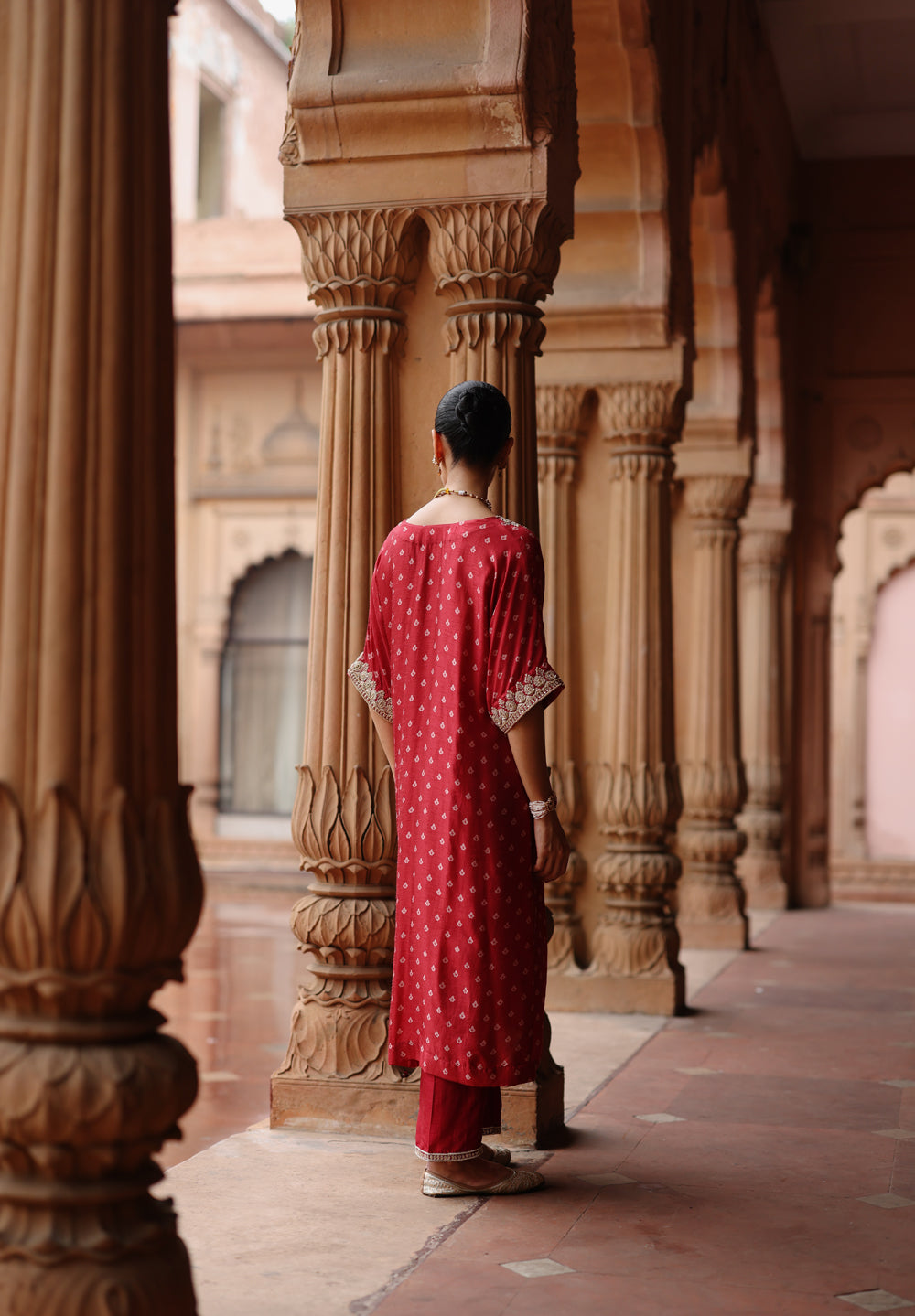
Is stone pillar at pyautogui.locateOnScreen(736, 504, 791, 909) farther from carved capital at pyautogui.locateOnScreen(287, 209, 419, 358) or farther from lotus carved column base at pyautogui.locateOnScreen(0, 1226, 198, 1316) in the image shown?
lotus carved column base at pyautogui.locateOnScreen(0, 1226, 198, 1316)

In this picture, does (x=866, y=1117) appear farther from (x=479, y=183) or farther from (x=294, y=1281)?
(x=479, y=183)

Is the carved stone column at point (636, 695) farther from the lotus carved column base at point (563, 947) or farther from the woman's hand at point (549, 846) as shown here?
the woman's hand at point (549, 846)

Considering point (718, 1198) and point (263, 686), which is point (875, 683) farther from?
point (718, 1198)

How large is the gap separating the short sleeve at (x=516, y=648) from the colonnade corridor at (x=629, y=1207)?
0.96 metres

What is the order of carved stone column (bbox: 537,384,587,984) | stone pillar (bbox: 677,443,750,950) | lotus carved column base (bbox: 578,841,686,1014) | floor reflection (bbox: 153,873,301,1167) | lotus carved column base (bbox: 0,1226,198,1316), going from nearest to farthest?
lotus carved column base (bbox: 0,1226,198,1316), floor reflection (bbox: 153,873,301,1167), lotus carved column base (bbox: 578,841,686,1014), carved stone column (bbox: 537,384,587,984), stone pillar (bbox: 677,443,750,950)

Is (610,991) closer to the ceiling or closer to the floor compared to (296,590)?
closer to the floor

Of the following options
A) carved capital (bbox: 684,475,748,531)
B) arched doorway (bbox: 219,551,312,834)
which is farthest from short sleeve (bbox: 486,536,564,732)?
arched doorway (bbox: 219,551,312,834)

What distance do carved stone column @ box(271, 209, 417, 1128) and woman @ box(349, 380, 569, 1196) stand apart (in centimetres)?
63

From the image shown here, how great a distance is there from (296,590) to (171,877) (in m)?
15.1

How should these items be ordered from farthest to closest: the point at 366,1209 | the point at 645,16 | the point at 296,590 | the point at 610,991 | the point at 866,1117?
the point at 296,590
the point at 610,991
the point at 645,16
the point at 866,1117
the point at 366,1209

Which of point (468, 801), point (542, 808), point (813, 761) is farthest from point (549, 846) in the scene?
point (813, 761)

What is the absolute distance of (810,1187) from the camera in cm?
349

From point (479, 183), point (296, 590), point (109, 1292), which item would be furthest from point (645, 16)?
point (296, 590)

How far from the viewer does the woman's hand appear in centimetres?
317
